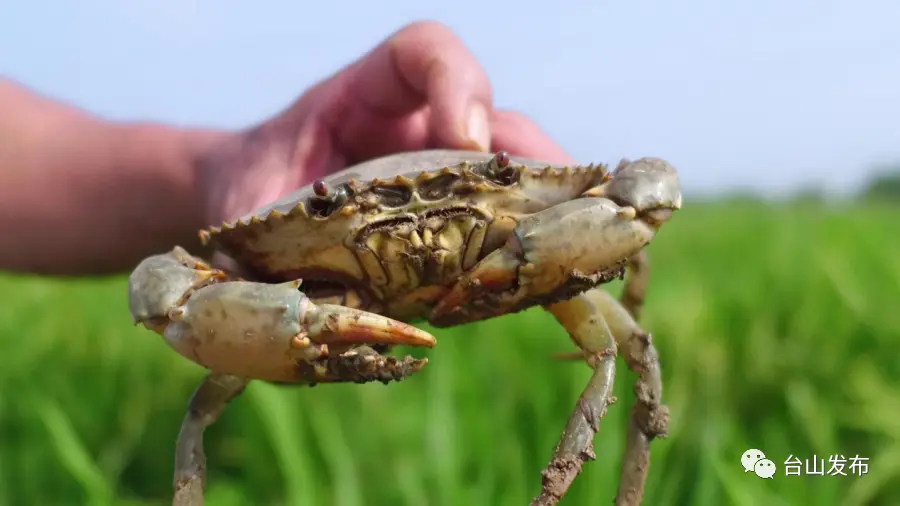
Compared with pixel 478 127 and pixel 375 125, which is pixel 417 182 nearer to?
pixel 478 127

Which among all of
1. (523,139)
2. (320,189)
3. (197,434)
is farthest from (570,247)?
(523,139)

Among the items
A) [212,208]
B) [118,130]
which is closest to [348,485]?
[212,208]

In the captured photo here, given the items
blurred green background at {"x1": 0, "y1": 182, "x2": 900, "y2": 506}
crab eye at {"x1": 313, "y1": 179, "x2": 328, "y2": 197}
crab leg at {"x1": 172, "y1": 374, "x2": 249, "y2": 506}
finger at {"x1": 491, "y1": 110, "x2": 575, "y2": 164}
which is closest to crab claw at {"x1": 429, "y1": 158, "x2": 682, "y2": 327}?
crab eye at {"x1": 313, "y1": 179, "x2": 328, "y2": 197}

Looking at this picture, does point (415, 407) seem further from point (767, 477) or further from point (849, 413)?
point (849, 413)

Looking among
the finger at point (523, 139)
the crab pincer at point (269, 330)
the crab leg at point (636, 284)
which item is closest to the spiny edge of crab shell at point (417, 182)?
the crab pincer at point (269, 330)

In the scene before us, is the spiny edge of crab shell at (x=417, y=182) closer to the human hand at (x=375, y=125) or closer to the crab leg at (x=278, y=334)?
the crab leg at (x=278, y=334)
